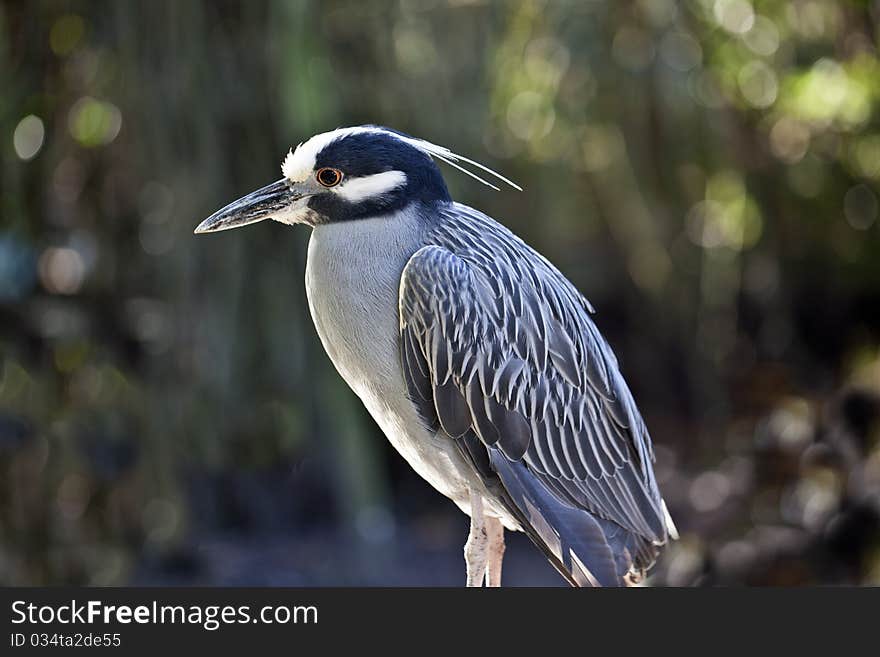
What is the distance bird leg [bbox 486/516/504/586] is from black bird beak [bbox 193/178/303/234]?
71 centimetres

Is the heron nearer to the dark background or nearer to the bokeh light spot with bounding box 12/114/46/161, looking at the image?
the dark background

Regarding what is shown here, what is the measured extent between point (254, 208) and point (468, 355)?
17.4 inches

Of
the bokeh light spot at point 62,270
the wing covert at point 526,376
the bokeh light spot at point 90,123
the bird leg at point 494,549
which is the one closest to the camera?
the wing covert at point 526,376

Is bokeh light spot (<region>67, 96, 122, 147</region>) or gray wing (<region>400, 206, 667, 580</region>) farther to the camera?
bokeh light spot (<region>67, 96, 122, 147</region>)

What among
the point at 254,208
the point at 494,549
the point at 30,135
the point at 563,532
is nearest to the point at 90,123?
the point at 30,135

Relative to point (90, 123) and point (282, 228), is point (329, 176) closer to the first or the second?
point (282, 228)

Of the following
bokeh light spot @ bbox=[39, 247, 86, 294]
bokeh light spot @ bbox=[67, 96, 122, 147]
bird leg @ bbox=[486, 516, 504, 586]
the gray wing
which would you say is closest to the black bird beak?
the gray wing

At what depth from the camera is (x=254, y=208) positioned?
1.84 m

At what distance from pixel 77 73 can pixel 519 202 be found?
206 cm

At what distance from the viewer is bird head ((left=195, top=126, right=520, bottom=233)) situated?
6.07ft

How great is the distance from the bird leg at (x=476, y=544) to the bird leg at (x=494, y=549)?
4.9 inches

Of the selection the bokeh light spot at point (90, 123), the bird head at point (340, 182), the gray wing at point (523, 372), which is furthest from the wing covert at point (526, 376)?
the bokeh light spot at point (90, 123)

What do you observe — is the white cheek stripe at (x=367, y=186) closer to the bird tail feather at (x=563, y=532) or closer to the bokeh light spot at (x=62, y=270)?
the bird tail feather at (x=563, y=532)

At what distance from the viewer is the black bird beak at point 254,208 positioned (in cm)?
183
